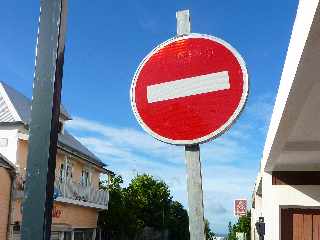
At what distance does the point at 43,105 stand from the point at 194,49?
752 mm

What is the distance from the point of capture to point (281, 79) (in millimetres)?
6129

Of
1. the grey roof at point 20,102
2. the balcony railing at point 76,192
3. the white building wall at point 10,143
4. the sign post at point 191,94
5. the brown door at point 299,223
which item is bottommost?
the brown door at point 299,223

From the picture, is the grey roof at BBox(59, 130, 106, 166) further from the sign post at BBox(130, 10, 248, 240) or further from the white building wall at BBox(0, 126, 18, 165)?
the sign post at BBox(130, 10, 248, 240)

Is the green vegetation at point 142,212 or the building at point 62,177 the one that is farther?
the green vegetation at point 142,212

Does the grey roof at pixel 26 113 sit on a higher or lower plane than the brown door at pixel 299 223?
higher

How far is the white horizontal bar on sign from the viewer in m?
2.54

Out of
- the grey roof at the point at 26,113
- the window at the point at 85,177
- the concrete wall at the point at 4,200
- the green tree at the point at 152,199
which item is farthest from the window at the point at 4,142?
the green tree at the point at 152,199

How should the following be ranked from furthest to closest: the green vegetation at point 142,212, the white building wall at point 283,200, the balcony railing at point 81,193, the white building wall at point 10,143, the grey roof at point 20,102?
the green vegetation at point 142,212 < the balcony railing at point 81,193 < the grey roof at point 20,102 < the white building wall at point 10,143 < the white building wall at point 283,200

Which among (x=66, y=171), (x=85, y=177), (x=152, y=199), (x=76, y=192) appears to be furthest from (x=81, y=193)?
(x=152, y=199)

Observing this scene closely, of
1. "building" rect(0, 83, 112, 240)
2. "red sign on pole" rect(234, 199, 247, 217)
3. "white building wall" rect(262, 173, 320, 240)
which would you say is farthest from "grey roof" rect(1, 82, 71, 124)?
"white building wall" rect(262, 173, 320, 240)

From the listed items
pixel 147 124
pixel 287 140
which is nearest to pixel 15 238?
pixel 287 140

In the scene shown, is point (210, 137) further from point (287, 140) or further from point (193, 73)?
point (287, 140)

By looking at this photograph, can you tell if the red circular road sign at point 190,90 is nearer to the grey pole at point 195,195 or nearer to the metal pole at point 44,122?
the grey pole at point 195,195

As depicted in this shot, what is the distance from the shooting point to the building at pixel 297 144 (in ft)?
14.3
